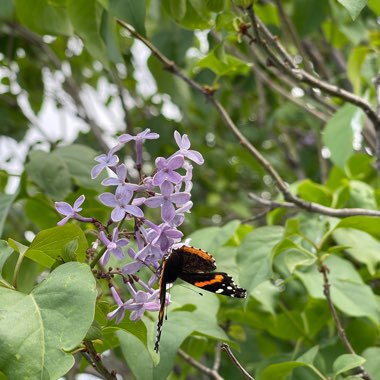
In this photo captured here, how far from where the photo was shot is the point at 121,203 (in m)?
0.93

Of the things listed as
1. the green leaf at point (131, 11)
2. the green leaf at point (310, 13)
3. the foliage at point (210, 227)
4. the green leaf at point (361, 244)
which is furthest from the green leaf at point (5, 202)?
the green leaf at point (310, 13)

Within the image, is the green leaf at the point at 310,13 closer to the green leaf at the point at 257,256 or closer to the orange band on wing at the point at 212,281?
the green leaf at the point at 257,256

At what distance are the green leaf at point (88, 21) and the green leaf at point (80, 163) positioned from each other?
265 millimetres

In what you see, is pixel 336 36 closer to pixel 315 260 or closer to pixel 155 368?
pixel 315 260

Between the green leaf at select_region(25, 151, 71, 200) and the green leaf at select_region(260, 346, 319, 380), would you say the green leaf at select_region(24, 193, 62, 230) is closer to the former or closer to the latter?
the green leaf at select_region(25, 151, 71, 200)

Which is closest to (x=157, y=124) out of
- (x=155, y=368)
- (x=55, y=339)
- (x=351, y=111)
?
(x=351, y=111)

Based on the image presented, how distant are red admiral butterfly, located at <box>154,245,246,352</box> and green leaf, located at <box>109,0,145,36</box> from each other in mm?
480

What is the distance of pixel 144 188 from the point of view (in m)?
0.94

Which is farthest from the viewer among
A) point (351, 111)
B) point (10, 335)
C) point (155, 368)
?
point (351, 111)

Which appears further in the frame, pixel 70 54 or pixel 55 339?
pixel 70 54

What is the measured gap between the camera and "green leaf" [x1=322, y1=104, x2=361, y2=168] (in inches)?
65.7

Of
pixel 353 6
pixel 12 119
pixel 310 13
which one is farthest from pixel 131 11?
pixel 12 119

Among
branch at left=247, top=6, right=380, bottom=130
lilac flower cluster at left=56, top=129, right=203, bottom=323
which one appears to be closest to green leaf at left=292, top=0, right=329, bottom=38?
branch at left=247, top=6, right=380, bottom=130

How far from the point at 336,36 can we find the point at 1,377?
5.92ft
